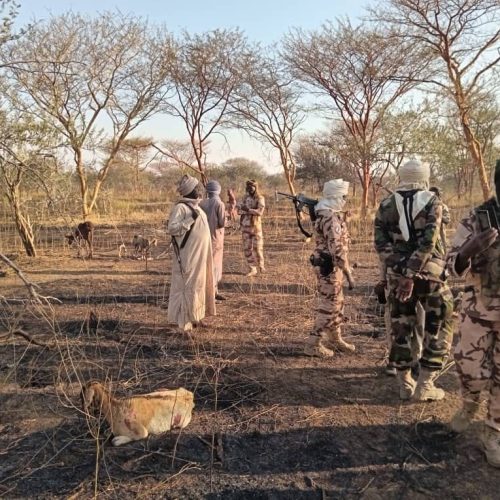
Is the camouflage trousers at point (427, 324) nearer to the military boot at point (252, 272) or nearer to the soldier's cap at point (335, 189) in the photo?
the soldier's cap at point (335, 189)

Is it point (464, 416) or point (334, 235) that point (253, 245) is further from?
point (464, 416)

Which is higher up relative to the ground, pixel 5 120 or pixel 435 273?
pixel 5 120

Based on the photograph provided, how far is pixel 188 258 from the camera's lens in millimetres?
4746

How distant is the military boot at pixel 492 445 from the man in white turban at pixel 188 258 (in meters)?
2.80

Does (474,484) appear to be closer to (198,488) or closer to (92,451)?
(198,488)

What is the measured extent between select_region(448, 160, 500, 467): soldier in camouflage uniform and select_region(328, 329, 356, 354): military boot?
160 cm

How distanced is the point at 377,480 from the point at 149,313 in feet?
12.3

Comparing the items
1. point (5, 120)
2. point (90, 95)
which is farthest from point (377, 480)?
point (90, 95)

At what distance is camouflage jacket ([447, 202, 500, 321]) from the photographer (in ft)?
8.22

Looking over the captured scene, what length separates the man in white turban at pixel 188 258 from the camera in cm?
472

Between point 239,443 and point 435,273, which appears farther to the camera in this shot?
point 435,273

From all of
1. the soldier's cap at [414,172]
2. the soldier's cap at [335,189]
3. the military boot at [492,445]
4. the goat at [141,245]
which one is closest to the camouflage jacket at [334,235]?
the soldier's cap at [335,189]

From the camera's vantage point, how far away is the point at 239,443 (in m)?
2.85

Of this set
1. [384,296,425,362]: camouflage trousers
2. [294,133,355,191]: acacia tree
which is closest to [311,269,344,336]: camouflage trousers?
[384,296,425,362]: camouflage trousers
